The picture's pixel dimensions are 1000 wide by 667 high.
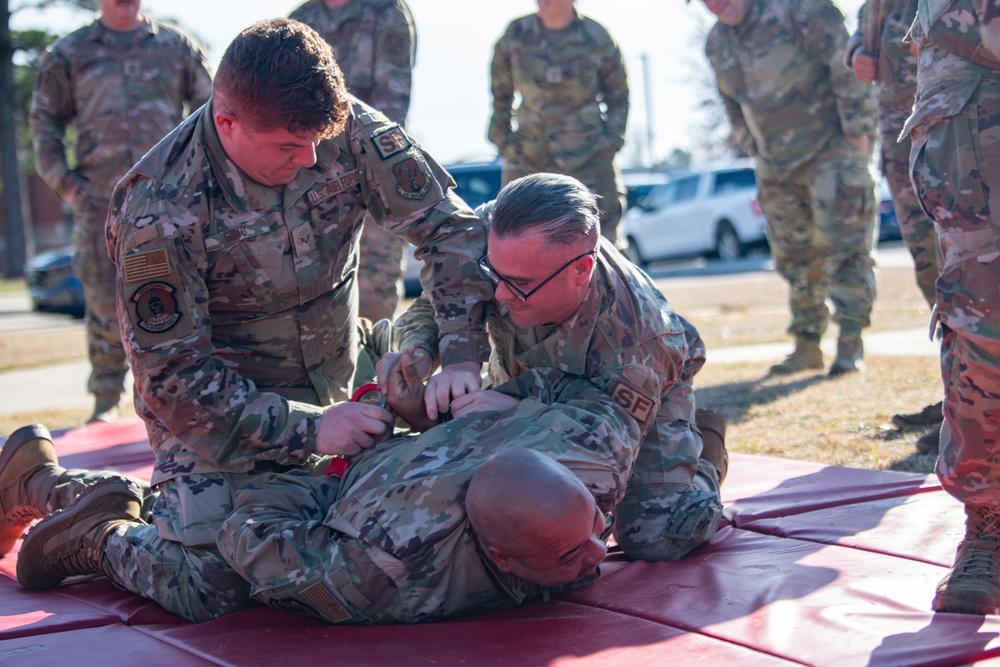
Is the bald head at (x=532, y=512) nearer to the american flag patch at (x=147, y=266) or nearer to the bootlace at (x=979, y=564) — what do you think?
the bootlace at (x=979, y=564)

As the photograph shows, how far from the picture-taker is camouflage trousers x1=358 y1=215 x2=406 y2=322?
5.50 metres

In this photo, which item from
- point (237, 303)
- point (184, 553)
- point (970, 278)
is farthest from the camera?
point (237, 303)

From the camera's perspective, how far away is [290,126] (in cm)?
270

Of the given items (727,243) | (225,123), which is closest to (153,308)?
(225,123)

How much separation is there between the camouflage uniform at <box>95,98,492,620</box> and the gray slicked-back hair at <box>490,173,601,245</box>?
1.29 ft

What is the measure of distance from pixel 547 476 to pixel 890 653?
0.71m

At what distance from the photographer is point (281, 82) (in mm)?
2645

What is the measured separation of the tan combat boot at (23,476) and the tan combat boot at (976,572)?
235cm

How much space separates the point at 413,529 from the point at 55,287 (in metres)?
15.4

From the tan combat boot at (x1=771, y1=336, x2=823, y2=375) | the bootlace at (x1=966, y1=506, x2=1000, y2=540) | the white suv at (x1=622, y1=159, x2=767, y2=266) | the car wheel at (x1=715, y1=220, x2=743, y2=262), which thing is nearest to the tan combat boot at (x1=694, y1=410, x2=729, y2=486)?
the bootlace at (x1=966, y1=506, x2=1000, y2=540)

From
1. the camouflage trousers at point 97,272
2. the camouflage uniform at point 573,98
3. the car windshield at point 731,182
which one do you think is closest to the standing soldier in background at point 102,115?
the camouflage trousers at point 97,272

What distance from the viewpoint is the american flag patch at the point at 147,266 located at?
109 inches

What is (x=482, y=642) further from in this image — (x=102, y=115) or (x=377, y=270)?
(x=102, y=115)

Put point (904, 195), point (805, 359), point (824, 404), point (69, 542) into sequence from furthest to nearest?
point (805, 359), point (824, 404), point (904, 195), point (69, 542)
